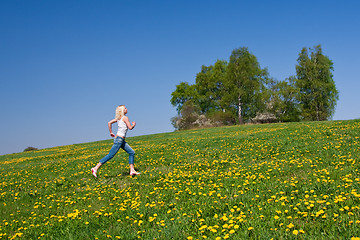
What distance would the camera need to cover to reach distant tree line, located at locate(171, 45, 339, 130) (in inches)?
2052

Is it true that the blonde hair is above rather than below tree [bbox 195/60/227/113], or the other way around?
below

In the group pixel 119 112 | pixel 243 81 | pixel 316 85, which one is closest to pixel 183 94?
pixel 243 81

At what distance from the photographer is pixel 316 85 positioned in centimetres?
5184

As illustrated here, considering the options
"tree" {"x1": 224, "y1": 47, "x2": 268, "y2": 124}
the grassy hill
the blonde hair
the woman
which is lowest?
the grassy hill

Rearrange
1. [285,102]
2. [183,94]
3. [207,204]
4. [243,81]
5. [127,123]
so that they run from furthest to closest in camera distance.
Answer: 1. [183,94]
2. [285,102]
3. [243,81]
4. [127,123]
5. [207,204]

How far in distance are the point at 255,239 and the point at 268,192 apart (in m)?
2.27

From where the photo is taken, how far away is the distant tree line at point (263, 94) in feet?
171

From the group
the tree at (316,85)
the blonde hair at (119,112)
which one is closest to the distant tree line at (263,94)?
the tree at (316,85)

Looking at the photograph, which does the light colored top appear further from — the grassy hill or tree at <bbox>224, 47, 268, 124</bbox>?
tree at <bbox>224, 47, 268, 124</bbox>

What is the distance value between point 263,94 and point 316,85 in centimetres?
1079

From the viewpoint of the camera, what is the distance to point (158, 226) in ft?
15.5

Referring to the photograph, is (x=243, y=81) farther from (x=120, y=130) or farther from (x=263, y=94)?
(x=120, y=130)

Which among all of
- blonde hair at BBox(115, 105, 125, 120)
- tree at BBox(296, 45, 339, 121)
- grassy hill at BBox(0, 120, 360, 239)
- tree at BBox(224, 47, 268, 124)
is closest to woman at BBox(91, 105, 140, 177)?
blonde hair at BBox(115, 105, 125, 120)

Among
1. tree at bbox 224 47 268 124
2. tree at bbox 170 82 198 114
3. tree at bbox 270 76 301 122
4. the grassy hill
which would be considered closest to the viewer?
the grassy hill
